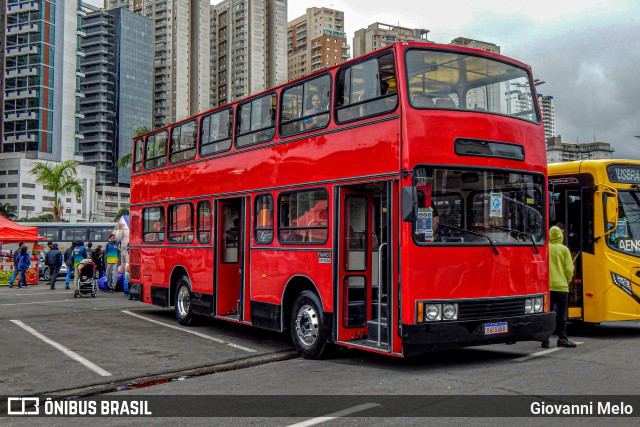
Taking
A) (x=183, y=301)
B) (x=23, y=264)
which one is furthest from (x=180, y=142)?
(x=23, y=264)

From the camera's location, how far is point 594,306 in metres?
11.6

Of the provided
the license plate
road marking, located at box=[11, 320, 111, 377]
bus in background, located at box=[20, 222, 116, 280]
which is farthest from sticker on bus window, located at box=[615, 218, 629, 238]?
bus in background, located at box=[20, 222, 116, 280]

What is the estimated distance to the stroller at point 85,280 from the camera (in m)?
21.0

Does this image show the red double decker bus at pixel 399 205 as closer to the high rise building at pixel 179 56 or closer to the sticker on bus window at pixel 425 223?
the sticker on bus window at pixel 425 223

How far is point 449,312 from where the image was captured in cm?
820

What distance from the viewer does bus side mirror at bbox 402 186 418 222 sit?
7.86 m

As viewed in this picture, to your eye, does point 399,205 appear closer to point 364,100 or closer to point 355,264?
point 355,264

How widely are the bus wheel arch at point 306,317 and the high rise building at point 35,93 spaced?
102659 millimetres

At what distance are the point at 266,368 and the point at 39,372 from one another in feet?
9.75

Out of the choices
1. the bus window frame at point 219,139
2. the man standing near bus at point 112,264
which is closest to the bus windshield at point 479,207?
the bus window frame at point 219,139

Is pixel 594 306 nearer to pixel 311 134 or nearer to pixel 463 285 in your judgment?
pixel 463 285

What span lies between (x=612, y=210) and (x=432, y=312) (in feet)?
16.6

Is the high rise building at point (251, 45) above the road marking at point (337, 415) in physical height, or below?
above

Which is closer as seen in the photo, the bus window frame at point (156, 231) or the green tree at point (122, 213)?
the bus window frame at point (156, 231)
